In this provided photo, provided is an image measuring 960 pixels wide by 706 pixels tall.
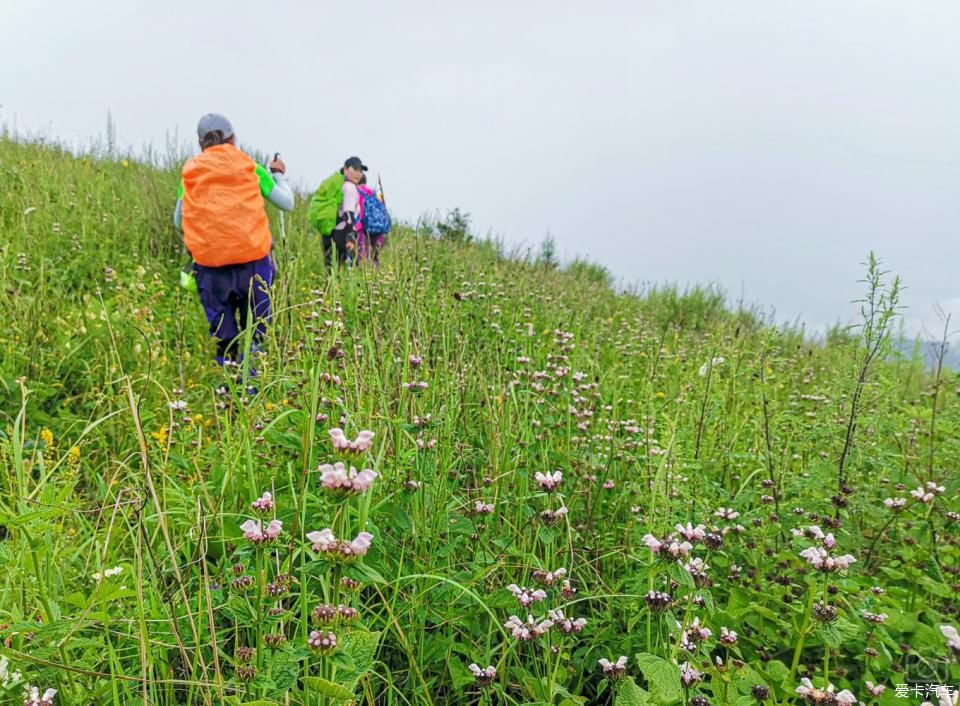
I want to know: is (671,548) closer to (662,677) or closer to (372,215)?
(662,677)

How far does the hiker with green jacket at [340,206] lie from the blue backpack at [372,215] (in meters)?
0.20

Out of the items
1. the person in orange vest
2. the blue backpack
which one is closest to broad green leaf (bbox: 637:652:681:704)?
the person in orange vest

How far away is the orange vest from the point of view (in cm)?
487

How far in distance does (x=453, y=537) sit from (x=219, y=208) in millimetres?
3917

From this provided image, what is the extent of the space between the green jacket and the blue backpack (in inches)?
12.2

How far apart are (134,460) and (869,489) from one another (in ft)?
13.8

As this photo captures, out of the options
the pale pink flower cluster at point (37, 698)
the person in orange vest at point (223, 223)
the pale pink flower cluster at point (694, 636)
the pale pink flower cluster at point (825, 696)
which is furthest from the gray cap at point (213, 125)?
the pale pink flower cluster at point (825, 696)

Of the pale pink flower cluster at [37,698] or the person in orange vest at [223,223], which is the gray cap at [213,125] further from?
the pale pink flower cluster at [37,698]

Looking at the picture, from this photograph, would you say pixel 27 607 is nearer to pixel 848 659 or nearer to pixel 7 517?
pixel 7 517

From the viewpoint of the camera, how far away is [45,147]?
10.8 metres

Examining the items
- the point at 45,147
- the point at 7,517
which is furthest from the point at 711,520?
the point at 45,147

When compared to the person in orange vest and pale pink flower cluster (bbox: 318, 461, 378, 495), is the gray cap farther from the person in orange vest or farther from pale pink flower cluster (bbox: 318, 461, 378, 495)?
pale pink flower cluster (bbox: 318, 461, 378, 495)

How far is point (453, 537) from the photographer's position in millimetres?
2238

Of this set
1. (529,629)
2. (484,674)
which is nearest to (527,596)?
(529,629)
